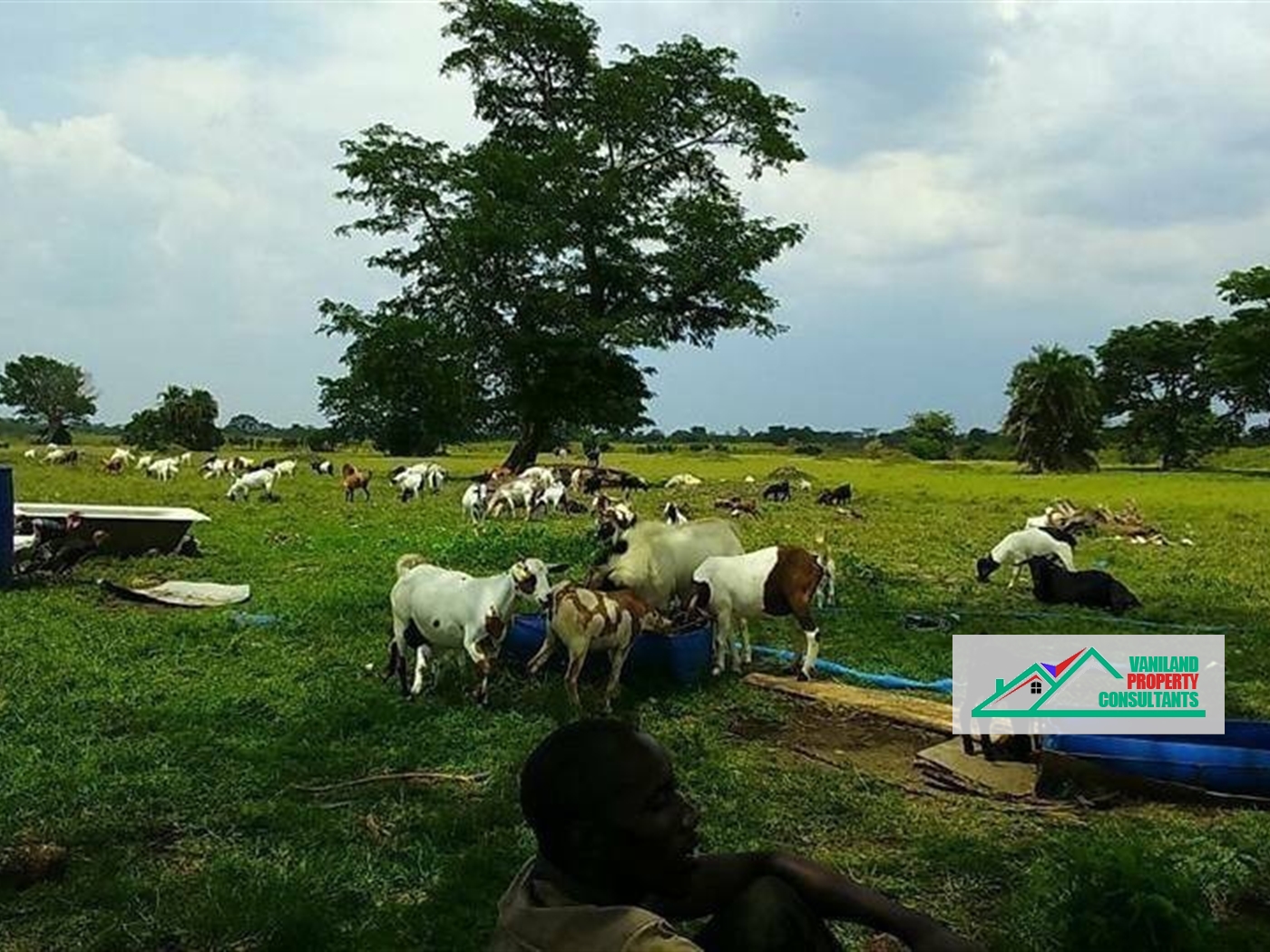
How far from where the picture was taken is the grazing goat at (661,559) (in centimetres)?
983

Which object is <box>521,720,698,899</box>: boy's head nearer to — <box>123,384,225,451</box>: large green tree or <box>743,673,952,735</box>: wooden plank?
<box>743,673,952,735</box>: wooden plank

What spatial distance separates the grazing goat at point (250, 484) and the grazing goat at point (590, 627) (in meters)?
22.0

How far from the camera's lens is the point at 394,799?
6.30 metres

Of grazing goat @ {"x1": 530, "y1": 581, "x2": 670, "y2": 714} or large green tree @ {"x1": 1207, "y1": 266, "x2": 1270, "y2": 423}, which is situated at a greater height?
large green tree @ {"x1": 1207, "y1": 266, "x2": 1270, "y2": 423}

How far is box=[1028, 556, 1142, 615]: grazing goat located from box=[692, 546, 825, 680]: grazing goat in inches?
208

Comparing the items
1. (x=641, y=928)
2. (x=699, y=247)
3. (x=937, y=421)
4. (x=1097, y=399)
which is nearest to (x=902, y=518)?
(x=699, y=247)

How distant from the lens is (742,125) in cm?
3556

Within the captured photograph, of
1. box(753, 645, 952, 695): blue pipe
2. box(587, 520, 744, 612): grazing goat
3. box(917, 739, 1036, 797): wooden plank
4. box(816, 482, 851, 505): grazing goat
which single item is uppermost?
box(587, 520, 744, 612): grazing goat

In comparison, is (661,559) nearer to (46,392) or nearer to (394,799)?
(394,799)

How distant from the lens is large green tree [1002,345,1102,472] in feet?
173

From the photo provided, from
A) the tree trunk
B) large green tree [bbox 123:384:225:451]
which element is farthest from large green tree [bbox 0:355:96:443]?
the tree trunk

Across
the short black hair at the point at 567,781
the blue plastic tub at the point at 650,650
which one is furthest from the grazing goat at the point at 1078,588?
the short black hair at the point at 567,781

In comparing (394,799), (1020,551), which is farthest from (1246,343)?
(394,799)

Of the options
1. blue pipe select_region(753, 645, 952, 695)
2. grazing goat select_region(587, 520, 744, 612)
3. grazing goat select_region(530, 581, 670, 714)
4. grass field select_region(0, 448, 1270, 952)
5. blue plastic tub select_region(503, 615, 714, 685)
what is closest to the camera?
grass field select_region(0, 448, 1270, 952)
